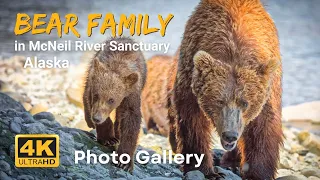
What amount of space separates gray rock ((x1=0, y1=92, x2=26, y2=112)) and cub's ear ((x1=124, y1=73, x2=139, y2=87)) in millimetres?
1073

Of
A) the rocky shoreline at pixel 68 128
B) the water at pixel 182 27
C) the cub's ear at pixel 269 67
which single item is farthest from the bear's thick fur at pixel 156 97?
the cub's ear at pixel 269 67

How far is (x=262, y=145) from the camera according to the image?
554 cm

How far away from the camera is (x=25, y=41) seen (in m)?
5.90

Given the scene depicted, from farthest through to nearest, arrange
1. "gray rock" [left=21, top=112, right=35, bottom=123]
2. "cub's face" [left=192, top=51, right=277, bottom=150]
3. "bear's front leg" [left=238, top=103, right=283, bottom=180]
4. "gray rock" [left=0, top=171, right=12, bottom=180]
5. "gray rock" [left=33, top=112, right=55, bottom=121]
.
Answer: "gray rock" [left=33, top=112, right=55, bottom=121]
"gray rock" [left=21, top=112, right=35, bottom=123]
"bear's front leg" [left=238, top=103, right=283, bottom=180]
"gray rock" [left=0, top=171, right=12, bottom=180]
"cub's face" [left=192, top=51, right=277, bottom=150]

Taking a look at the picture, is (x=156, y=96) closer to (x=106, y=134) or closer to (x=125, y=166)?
(x=106, y=134)

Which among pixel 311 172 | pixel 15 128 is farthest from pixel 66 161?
pixel 311 172

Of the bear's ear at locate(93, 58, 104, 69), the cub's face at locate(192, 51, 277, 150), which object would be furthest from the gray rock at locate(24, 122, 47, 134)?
the cub's face at locate(192, 51, 277, 150)

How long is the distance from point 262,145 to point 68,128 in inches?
60.8

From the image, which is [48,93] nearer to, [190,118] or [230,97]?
[190,118]

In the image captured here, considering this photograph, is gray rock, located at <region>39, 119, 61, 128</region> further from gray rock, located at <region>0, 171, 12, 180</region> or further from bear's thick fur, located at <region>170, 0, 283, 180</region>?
bear's thick fur, located at <region>170, 0, 283, 180</region>

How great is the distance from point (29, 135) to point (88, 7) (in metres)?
1.18

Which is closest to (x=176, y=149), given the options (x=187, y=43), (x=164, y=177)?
(x=164, y=177)

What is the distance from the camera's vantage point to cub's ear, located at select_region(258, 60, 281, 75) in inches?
201

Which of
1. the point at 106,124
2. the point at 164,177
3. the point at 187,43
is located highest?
the point at 187,43
